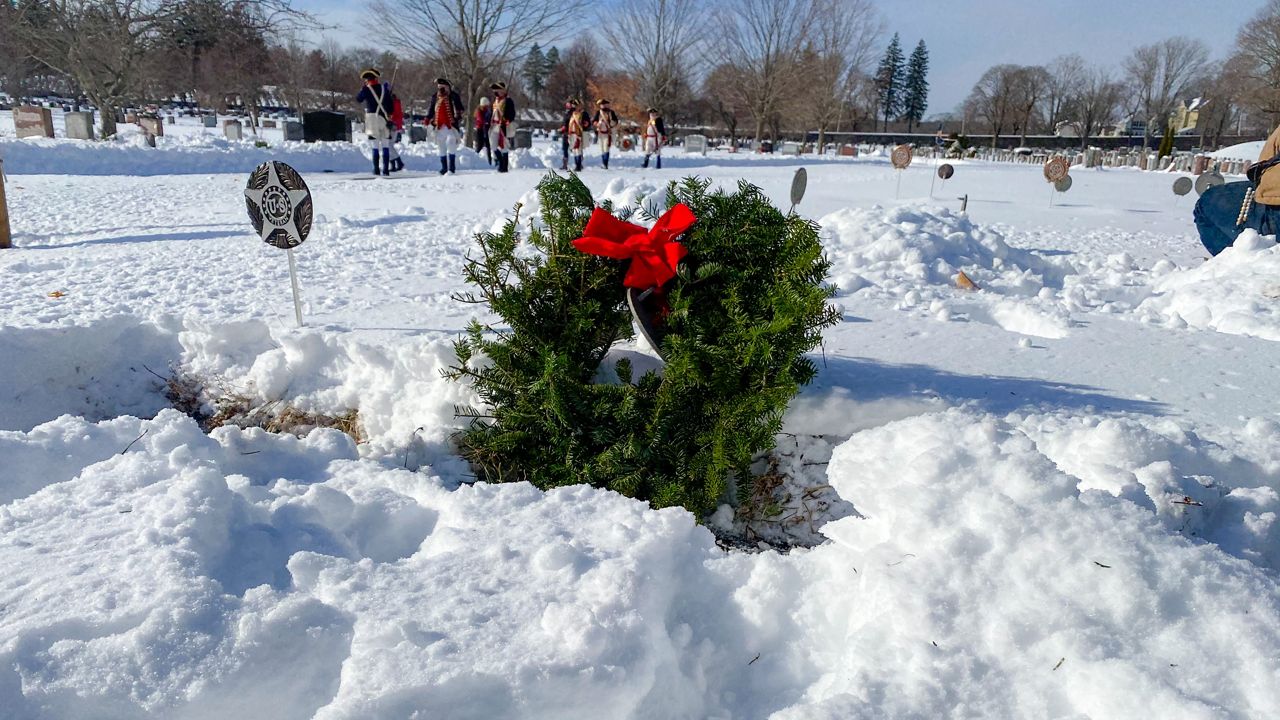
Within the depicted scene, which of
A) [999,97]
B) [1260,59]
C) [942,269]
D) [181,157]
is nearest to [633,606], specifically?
[942,269]

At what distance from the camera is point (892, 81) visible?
8856 cm

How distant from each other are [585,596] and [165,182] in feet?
53.0

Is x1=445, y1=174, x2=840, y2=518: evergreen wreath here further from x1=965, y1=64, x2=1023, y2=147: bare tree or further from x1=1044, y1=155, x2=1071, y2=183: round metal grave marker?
x1=965, y1=64, x2=1023, y2=147: bare tree

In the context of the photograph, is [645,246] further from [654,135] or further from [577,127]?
[654,135]

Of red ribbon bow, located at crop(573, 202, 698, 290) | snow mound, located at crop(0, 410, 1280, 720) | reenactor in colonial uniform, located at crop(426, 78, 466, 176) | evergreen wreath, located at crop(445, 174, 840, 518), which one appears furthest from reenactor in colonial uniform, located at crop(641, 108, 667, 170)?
snow mound, located at crop(0, 410, 1280, 720)

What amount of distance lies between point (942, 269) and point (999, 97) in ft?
225

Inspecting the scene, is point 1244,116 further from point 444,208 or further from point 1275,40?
point 444,208

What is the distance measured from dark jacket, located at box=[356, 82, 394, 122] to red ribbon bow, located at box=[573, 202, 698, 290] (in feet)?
42.2

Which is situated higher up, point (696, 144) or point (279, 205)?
point (696, 144)

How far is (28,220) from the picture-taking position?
8945 mm

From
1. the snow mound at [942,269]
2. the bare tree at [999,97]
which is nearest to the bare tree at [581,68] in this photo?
the bare tree at [999,97]

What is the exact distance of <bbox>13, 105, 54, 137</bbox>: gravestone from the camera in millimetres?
19859

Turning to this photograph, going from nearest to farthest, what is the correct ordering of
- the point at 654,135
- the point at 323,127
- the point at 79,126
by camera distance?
1. the point at 79,126
2. the point at 654,135
3. the point at 323,127

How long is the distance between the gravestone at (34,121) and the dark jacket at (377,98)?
38.5 ft
